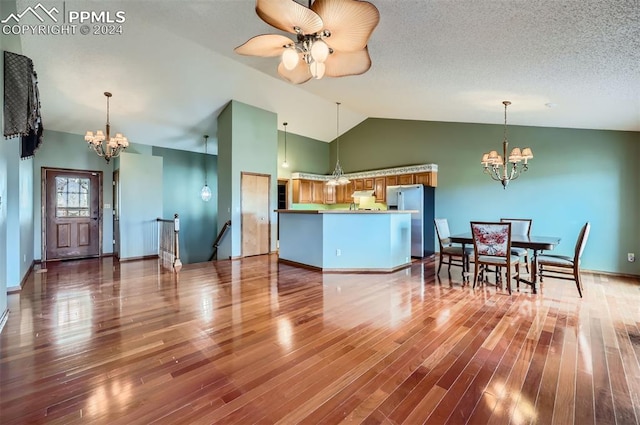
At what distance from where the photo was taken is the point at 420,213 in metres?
6.40

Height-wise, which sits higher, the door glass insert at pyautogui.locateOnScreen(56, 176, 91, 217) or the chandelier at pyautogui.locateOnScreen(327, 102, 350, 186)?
the chandelier at pyautogui.locateOnScreen(327, 102, 350, 186)

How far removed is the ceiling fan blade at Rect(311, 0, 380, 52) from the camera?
192cm

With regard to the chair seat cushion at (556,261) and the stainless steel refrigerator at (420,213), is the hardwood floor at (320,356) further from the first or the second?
the stainless steel refrigerator at (420,213)

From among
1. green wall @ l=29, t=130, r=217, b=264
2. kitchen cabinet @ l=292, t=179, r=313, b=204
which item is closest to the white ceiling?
green wall @ l=29, t=130, r=217, b=264

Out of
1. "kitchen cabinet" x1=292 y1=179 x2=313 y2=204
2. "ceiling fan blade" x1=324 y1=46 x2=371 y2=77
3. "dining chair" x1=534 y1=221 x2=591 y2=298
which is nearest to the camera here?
"ceiling fan blade" x1=324 y1=46 x2=371 y2=77

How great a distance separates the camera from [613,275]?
4.74 metres

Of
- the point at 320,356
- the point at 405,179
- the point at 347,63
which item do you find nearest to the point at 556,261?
the point at 320,356

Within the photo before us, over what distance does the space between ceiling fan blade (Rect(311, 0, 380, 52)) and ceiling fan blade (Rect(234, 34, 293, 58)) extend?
0.41 m

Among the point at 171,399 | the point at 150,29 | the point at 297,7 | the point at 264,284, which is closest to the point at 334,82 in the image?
the point at 150,29

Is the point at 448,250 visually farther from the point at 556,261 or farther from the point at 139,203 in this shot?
the point at 139,203

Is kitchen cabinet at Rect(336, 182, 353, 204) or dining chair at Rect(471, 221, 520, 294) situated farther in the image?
kitchen cabinet at Rect(336, 182, 353, 204)

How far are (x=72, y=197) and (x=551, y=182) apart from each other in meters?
10.3

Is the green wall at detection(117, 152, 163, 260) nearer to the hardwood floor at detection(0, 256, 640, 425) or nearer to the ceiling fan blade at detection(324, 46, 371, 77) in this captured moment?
the hardwood floor at detection(0, 256, 640, 425)

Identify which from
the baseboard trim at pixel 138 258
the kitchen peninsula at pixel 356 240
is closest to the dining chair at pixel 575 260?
the kitchen peninsula at pixel 356 240
